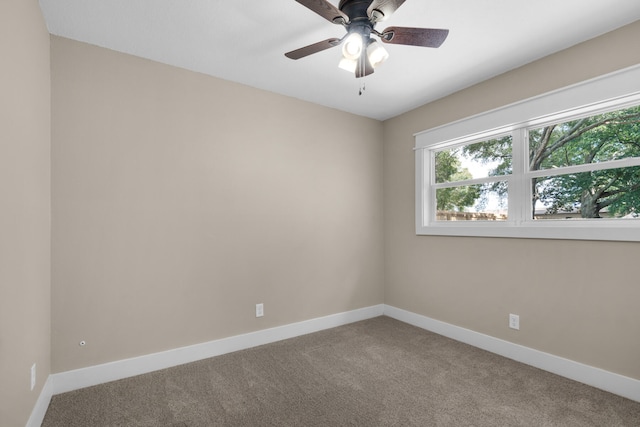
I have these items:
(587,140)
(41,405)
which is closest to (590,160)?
(587,140)

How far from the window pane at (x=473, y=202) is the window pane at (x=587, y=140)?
39cm

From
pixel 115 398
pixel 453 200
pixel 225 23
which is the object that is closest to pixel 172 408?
pixel 115 398

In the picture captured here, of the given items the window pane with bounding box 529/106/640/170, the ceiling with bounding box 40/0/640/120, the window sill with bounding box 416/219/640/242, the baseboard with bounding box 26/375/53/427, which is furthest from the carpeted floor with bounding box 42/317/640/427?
the ceiling with bounding box 40/0/640/120

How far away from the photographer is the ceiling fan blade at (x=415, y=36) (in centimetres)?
165

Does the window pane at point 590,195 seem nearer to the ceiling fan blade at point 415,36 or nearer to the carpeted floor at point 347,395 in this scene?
the carpeted floor at point 347,395

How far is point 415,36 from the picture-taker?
1.71 metres

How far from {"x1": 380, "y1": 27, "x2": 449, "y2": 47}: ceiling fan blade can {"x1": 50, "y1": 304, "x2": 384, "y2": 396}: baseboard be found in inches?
106

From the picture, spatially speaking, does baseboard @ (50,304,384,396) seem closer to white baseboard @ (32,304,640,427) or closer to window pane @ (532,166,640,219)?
white baseboard @ (32,304,640,427)

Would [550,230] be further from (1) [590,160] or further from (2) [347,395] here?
(2) [347,395]

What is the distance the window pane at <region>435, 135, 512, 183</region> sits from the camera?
2.90 m

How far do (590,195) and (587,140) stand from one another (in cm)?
43

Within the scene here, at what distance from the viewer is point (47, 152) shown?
207cm

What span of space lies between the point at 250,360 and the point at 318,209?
5.41 ft

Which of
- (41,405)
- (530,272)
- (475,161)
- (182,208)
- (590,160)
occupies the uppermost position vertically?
(475,161)
